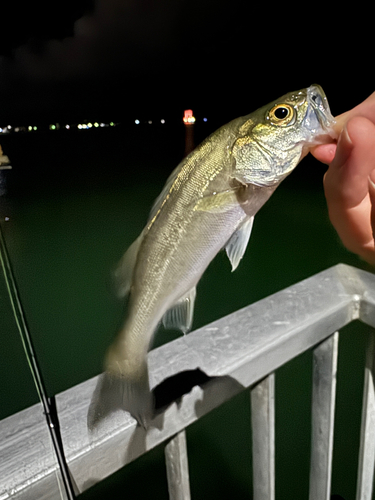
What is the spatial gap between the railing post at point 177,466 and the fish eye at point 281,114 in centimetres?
77

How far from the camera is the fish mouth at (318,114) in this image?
2.78 feet

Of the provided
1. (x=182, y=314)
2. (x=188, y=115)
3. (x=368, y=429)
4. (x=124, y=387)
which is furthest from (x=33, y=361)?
(x=188, y=115)

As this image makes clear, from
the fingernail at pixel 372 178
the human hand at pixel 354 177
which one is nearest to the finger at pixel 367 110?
the human hand at pixel 354 177

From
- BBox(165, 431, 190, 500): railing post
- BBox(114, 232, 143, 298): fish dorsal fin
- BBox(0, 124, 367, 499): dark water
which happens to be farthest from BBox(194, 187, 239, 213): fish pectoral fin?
BBox(165, 431, 190, 500): railing post

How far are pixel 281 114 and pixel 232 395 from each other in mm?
681

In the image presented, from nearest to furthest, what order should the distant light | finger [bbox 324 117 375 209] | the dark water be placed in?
finger [bbox 324 117 375 209] < the dark water < the distant light

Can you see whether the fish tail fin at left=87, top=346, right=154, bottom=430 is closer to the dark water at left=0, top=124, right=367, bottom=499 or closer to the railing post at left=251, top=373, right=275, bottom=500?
the dark water at left=0, top=124, right=367, bottom=499

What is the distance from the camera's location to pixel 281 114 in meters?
0.94

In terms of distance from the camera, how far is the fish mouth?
0.85 meters

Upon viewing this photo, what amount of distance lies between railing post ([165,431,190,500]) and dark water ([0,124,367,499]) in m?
0.27

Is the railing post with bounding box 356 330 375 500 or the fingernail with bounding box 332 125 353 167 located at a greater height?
the fingernail with bounding box 332 125 353 167

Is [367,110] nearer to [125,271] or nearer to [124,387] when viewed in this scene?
[125,271]

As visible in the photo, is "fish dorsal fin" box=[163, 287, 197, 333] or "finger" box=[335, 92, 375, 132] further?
"fish dorsal fin" box=[163, 287, 197, 333]

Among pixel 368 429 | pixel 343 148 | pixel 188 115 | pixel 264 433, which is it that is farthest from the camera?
pixel 188 115
